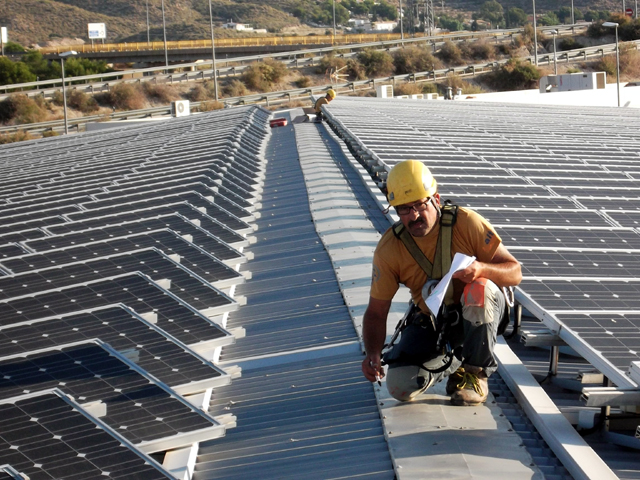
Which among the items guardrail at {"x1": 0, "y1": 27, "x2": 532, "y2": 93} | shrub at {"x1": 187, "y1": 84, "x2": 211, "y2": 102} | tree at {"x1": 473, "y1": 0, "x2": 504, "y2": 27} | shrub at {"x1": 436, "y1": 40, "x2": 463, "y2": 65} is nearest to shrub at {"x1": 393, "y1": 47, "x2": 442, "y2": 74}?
shrub at {"x1": 436, "y1": 40, "x2": 463, "y2": 65}

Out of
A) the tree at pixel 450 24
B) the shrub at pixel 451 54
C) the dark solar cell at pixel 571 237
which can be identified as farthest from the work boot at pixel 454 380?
the tree at pixel 450 24

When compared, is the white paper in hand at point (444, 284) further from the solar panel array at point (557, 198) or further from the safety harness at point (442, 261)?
the solar panel array at point (557, 198)

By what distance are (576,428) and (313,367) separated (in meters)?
2.03

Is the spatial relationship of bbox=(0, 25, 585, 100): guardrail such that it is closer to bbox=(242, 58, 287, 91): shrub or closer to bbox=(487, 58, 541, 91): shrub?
bbox=(242, 58, 287, 91): shrub

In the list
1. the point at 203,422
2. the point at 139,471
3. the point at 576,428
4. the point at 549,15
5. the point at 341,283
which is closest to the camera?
the point at 139,471

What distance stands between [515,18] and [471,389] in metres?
142

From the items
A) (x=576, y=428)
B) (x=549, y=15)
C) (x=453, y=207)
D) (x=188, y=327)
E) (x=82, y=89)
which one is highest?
(x=549, y=15)

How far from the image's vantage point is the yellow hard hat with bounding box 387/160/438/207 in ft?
17.1

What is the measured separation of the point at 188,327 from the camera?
652 cm

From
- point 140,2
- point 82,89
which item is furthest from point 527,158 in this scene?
point 140,2

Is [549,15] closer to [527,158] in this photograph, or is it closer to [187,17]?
[187,17]

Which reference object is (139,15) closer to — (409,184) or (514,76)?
(514,76)

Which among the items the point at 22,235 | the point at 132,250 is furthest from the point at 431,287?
the point at 22,235

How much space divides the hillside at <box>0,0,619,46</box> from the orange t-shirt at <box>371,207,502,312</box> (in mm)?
Answer: 126508
